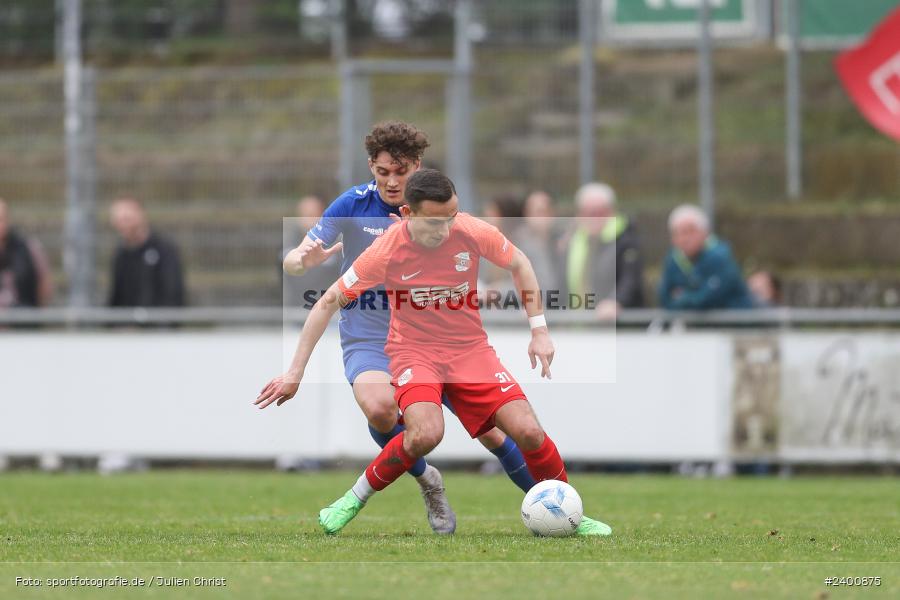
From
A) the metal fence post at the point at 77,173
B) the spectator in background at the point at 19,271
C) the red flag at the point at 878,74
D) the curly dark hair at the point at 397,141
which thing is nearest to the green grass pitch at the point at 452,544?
the curly dark hair at the point at 397,141

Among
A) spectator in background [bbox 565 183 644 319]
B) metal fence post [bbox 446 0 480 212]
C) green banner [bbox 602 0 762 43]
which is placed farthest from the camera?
green banner [bbox 602 0 762 43]

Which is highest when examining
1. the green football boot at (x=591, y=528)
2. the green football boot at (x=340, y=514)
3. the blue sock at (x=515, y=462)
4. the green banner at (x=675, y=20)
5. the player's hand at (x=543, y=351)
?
the green banner at (x=675, y=20)

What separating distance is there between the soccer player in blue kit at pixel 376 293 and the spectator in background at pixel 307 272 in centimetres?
512

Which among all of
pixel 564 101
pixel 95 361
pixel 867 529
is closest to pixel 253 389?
pixel 95 361

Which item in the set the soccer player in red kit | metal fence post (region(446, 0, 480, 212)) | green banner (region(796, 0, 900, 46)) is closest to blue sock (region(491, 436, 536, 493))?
the soccer player in red kit

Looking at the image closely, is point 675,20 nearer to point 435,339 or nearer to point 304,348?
point 435,339

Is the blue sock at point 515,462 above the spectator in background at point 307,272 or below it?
below

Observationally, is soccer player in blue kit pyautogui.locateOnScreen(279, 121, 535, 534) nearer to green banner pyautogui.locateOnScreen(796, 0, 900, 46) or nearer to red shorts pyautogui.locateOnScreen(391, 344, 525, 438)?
red shorts pyautogui.locateOnScreen(391, 344, 525, 438)

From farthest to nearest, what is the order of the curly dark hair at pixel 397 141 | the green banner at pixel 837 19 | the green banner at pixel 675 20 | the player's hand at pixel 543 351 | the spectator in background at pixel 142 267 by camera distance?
the green banner at pixel 837 19, the green banner at pixel 675 20, the spectator in background at pixel 142 267, the curly dark hair at pixel 397 141, the player's hand at pixel 543 351

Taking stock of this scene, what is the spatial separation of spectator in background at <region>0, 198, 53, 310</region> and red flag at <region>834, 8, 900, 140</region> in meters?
8.34

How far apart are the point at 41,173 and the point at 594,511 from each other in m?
8.65

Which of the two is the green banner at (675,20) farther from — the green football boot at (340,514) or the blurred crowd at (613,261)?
the green football boot at (340,514)

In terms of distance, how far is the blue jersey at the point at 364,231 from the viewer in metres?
8.91

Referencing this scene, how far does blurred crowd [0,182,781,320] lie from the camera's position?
14102 mm
